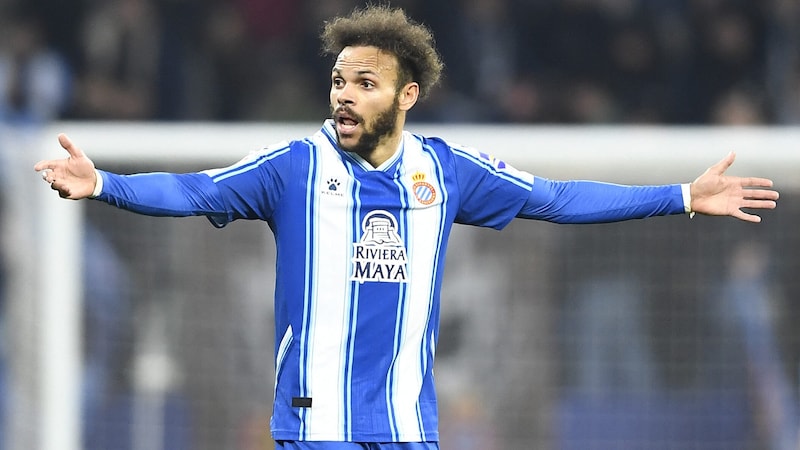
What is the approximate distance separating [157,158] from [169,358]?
1.04 metres

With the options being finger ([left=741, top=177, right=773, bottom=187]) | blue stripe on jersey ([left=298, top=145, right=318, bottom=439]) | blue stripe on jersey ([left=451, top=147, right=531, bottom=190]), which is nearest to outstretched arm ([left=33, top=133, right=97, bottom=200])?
blue stripe on jersey ([left=298, top=145, right=318, bottom=439])

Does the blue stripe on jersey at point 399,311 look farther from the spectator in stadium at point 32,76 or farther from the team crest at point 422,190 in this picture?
the spectator in stadium at point 32,76

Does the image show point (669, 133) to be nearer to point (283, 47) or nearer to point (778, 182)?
point (778, 182)

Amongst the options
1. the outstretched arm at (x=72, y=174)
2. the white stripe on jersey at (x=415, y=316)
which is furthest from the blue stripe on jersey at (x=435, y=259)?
the outstretched arm at (x=72, y=174)

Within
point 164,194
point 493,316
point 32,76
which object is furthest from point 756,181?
point 32,76

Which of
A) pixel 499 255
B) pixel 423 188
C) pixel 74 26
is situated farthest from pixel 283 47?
pixel 423 188

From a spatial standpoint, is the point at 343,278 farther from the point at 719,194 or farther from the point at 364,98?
the point at 719,194

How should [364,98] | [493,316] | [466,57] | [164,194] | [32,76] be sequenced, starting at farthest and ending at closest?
[466,57] → [32,76] → [493,316] → [364,98] → [164,194]

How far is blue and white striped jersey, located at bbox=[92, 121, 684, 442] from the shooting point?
14.9 ft

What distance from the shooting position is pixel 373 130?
468 cm

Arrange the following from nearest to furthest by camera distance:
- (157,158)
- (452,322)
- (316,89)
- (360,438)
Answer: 1. (360,438)
2. (157,158)
3. (452,322)
4. (316,89)

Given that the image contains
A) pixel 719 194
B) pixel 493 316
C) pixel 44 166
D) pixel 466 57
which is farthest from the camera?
pixel 466 57

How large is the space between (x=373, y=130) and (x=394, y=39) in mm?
317

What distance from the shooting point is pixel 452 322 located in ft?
27.0
